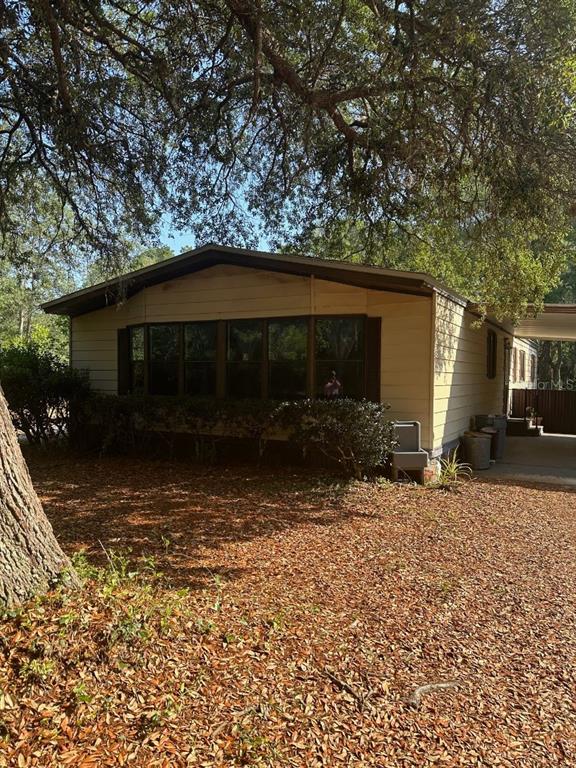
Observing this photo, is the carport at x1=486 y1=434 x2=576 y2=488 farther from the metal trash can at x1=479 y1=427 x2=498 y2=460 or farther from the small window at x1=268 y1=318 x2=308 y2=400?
the small window at x1=268 y1=318 x2=308 y2=400

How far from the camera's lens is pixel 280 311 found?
29.6ft

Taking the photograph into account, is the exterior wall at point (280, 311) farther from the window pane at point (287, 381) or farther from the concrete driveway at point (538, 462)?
the concrete driveway at point (538, 462)

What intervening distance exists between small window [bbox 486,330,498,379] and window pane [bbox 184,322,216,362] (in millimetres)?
6489

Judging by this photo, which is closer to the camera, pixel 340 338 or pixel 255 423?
pixel 255 423

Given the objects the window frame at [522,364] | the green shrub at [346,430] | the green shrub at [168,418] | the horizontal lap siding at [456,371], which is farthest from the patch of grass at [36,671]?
the window frame at [522,364]

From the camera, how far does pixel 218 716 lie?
7.83 ft

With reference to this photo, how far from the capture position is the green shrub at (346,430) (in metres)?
7.38

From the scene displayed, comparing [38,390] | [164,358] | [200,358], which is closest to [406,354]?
[200,358]

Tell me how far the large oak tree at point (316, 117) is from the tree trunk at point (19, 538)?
5.60 meters

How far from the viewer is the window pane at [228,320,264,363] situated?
9289 mm

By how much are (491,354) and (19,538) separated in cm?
1178

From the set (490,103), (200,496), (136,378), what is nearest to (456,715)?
(200,496)

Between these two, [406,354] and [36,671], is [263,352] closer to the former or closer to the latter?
[406,354]

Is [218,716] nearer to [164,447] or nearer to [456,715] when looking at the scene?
[456,715]
